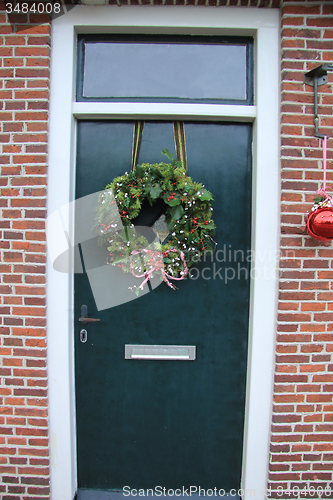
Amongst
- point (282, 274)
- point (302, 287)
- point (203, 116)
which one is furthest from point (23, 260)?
point (302, 287)

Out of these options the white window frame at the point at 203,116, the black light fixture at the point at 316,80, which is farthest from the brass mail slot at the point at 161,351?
the black light fixture at the point at 316,80

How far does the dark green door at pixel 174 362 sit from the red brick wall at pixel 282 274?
11.3 inches

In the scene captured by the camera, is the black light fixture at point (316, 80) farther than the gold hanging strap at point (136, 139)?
No

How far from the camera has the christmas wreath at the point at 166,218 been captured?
72.2 inches

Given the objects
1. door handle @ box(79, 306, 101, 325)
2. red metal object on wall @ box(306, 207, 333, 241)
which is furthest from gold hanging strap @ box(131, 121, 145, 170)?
red metal object on wall @ box(306, 207, 333, 241)

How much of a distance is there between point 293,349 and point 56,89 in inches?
102

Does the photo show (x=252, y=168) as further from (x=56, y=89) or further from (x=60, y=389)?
(x=60, y=389)

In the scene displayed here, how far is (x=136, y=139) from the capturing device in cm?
204

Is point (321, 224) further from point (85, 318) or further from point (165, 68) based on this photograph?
point (85, 318)

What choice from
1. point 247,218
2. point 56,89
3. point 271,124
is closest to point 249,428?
point 247,218

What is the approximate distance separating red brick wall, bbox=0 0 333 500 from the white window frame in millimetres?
64

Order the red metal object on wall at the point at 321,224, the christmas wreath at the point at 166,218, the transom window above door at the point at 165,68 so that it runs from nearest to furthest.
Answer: the red metal object on wall at the point at 321,224 → the christmas wreath at the point at 166,218 → the transom window above door at the point at 165,68

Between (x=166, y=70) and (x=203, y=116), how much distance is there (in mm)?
473

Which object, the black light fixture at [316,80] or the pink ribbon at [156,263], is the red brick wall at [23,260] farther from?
the black light fixture at [316,80]
